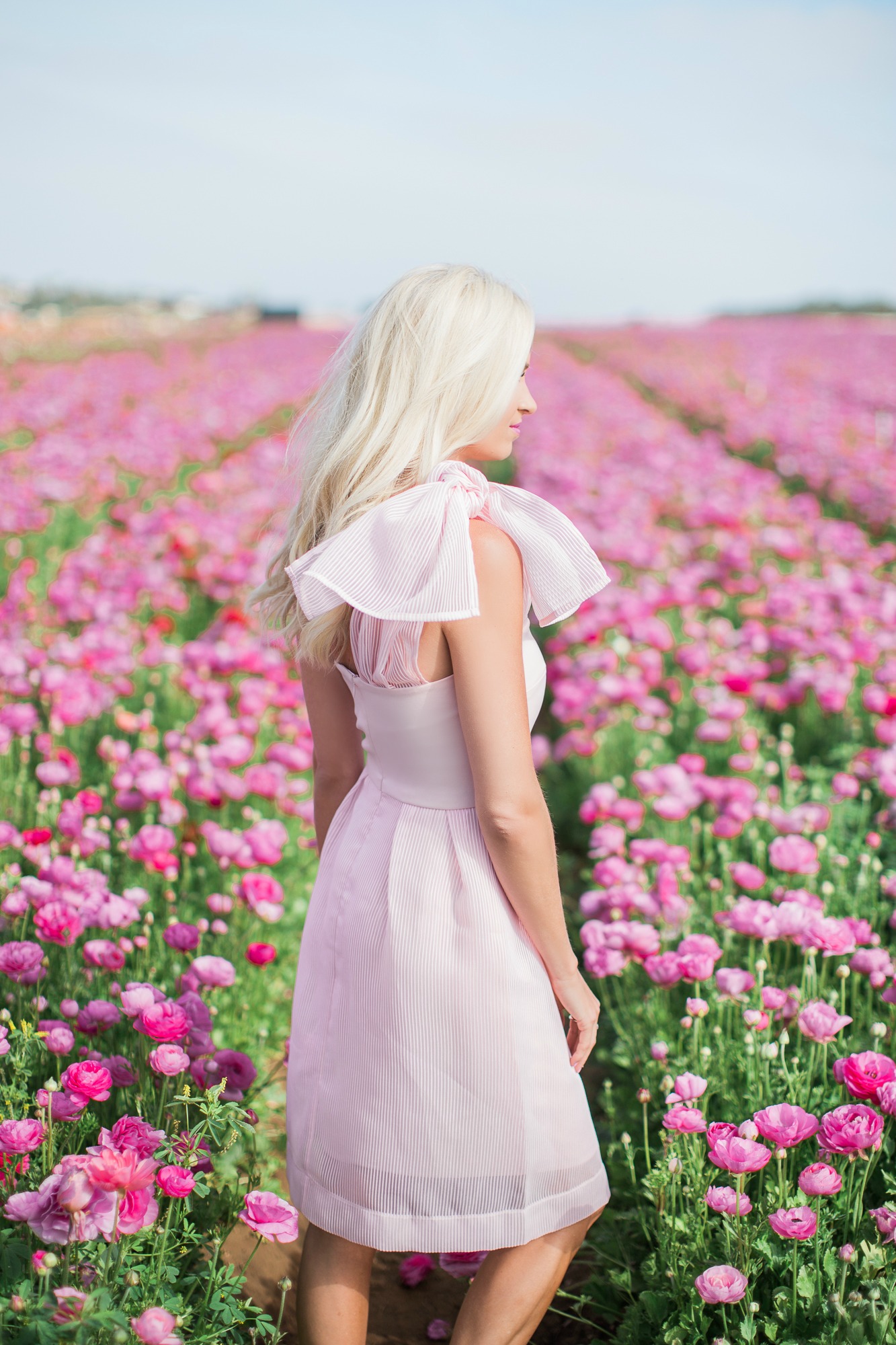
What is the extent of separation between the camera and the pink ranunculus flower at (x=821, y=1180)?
61.8 inches

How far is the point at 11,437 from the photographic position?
9.69 m

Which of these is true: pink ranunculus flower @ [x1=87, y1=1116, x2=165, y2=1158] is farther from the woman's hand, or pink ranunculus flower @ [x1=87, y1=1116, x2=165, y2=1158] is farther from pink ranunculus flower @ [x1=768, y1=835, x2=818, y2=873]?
pink ranunculus flower @ [x1=768, y1=835, x2=818, y2=873]

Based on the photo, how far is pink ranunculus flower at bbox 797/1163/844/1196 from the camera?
1.57m

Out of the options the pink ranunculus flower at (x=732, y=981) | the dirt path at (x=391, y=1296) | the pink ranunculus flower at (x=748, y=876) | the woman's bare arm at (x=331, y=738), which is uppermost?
the woman's bare arm at (x=331, y=738)

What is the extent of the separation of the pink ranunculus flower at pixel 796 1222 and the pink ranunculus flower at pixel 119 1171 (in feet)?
2.83

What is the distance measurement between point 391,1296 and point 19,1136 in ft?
3.62

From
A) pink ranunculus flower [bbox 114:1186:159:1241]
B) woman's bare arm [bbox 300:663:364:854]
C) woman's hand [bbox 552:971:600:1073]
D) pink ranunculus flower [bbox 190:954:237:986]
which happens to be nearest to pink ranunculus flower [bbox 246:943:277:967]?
pink ranunculus flower [bbox 190:954:237:986]

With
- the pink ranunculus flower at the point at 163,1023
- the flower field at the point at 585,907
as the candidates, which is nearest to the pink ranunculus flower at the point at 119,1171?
the flower field at the point at 585,907

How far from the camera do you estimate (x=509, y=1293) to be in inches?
65.5

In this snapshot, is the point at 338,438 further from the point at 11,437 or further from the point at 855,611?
the point at 11,437

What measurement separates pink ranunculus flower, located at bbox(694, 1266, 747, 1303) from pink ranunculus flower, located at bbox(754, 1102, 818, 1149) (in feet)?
0.63

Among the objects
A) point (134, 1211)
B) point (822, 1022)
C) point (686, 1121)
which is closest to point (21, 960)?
point (134, 1211)

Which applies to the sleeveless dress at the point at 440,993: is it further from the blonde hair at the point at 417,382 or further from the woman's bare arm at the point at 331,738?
the woman's bare arm at the point at 331,738

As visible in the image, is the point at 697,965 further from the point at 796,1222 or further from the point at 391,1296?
the point at 391,1296
